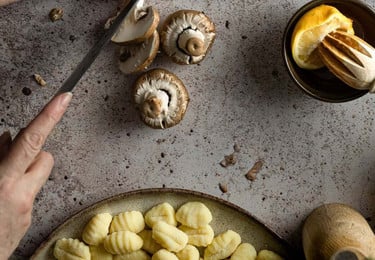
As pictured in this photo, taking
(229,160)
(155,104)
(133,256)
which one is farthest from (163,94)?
(133,256)

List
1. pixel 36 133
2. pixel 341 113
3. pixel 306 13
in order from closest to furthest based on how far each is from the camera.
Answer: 1. pixel 36 133
2. pixel 306 13
3. pixel 341 113

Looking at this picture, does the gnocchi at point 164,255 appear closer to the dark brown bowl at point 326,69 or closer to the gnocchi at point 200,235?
the gnocchi at point 200,235

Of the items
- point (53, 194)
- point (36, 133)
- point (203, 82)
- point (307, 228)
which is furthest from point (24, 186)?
point (307, 228)

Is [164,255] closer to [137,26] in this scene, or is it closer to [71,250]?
[71,250]

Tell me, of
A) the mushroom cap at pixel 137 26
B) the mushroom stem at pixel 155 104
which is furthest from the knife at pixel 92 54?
the mushroom stem at pixel 155 104

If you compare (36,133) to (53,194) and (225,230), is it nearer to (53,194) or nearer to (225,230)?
(53,194)

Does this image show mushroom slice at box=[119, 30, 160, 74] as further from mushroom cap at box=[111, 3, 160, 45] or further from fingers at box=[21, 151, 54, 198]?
fingers at box=[21, 151, 54, 198]
